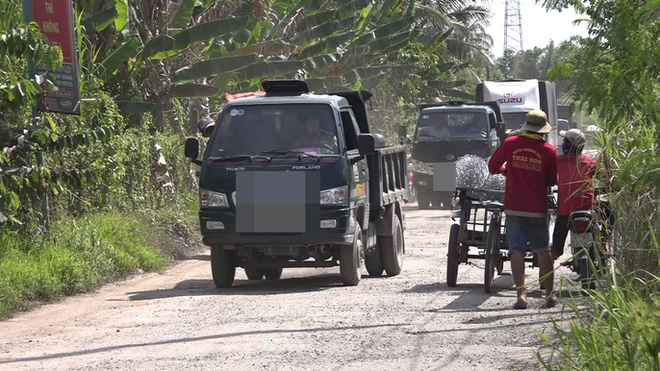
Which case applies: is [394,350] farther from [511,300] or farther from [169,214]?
[169,214]

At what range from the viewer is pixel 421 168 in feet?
86.2

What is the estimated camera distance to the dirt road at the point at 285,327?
7836 millimetres

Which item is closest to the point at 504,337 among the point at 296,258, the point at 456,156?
the point at 296,258

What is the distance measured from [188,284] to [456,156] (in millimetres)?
12701

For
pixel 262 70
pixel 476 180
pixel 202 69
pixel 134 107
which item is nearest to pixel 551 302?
pixel 476 180

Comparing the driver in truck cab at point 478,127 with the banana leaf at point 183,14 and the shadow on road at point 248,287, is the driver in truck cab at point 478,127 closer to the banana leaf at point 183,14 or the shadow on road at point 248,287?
the banana leaf at point 183,14

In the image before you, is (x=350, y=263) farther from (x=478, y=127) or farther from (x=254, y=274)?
(x=478, y=127)

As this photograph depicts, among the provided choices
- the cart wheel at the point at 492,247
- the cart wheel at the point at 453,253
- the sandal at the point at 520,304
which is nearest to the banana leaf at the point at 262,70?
the cart wheel at the point at 453,253

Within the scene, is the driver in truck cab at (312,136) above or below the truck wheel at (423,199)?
above

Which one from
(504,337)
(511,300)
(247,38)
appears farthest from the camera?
(247,38)

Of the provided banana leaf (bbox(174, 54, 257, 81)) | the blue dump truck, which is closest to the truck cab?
banana leaf (bbox(174, 54, 257, 81))

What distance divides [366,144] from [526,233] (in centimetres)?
248

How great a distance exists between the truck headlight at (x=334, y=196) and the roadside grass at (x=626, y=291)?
380 centimetres

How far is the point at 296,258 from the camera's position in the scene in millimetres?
12453
